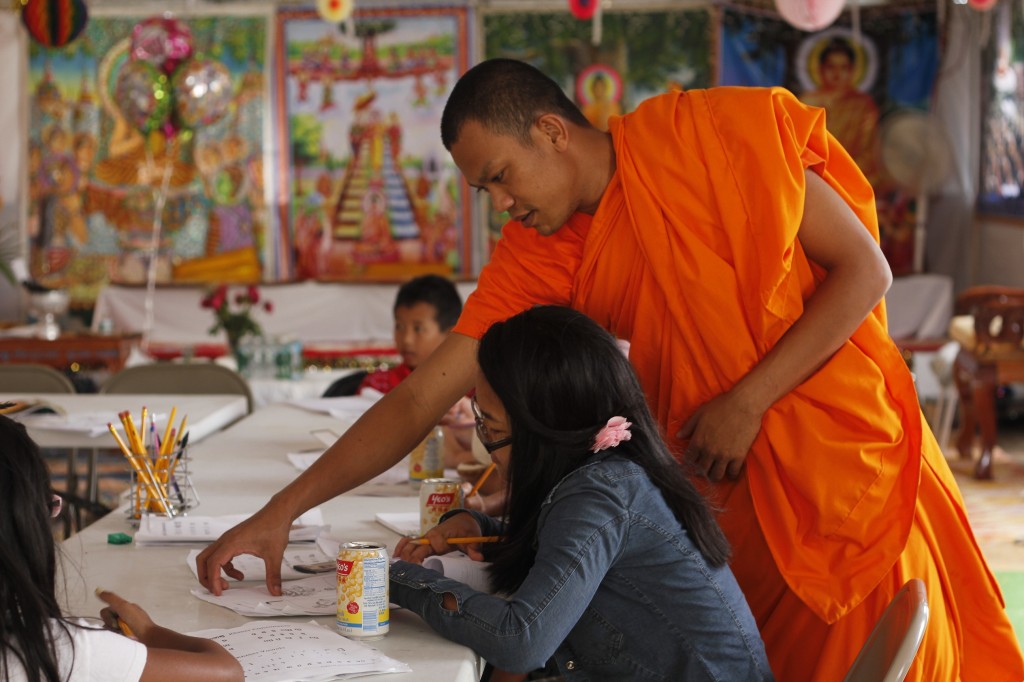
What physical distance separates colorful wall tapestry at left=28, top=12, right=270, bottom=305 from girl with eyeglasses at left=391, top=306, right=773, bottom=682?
24.3 feet

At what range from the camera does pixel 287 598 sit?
64.8 inches

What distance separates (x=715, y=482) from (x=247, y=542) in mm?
683

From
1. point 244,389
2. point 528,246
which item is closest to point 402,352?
point 244,389

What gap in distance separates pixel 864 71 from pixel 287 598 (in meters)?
7.57

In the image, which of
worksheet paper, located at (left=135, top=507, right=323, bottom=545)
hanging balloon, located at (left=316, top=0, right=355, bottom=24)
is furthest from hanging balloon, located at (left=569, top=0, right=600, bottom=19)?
worksheet paper, located at (left=135, top=507, right=323, bottom=545)

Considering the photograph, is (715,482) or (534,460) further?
(715,482)

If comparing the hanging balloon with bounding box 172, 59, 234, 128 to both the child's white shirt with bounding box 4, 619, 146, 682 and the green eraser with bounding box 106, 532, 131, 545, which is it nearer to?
the green eraser with bounding box 106, 532, 131, 545

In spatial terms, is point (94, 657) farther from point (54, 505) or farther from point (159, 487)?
point (159, 487)

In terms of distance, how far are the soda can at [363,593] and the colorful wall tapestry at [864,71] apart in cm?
738

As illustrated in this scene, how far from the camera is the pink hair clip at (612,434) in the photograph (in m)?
1.59

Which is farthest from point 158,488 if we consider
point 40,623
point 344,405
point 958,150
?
point 958,150

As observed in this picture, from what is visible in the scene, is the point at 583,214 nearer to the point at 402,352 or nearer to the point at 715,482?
the point at 715,482

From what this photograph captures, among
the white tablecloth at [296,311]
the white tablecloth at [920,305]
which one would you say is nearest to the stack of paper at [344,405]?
the white tablecloth at [296,311]

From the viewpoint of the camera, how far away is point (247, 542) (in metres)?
1.69
